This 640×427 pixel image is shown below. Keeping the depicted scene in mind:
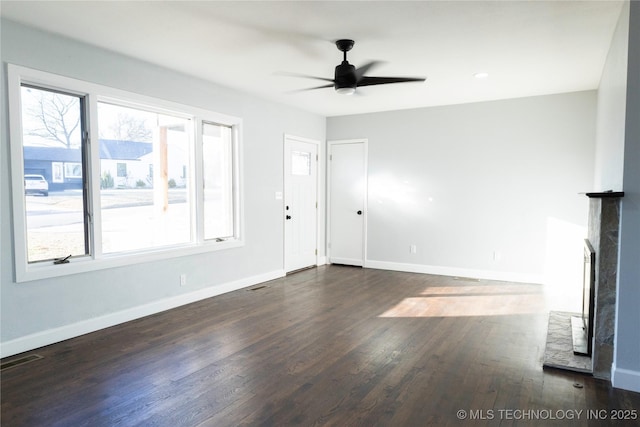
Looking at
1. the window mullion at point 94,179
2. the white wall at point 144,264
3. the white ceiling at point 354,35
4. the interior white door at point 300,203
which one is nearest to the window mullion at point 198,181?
the white wall at point 144,264

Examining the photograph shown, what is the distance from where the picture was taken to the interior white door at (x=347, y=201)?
697cm

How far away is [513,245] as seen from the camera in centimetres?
578

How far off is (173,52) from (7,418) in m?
3.16

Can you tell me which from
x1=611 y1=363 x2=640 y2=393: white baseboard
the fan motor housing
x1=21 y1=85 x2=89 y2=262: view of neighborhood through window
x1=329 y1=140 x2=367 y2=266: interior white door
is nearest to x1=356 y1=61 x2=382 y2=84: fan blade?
the fan motor housing

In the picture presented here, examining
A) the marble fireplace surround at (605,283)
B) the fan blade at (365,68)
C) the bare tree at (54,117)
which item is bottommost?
the marble fireplace surround at (605,283)

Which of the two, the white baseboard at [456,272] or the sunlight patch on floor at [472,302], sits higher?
the white baseboard at [456,272]

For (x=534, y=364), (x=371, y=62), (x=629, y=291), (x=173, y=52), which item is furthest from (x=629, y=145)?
(x=173, y=52)

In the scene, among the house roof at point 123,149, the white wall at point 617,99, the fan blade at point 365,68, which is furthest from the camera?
the fan blade at point 365,68

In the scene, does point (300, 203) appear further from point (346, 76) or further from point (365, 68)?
point (346, 76)

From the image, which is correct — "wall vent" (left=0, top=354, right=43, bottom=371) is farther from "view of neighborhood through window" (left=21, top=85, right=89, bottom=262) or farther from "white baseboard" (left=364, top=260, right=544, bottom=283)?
"white baseboard" (left=364, top=260, right=544, bottom=283)

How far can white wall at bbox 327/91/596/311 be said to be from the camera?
539 centimetres

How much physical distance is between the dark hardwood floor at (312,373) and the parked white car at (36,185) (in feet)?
4.36

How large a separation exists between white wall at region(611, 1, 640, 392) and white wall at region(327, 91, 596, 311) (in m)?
2.03

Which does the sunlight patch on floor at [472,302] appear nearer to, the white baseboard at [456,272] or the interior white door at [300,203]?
the white baseboard at [456,272]
